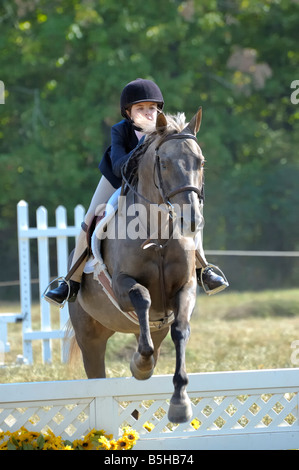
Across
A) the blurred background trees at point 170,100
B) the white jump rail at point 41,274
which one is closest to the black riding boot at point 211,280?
the white jump rail at point 41,274

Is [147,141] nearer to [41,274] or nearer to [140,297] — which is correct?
[140,297]

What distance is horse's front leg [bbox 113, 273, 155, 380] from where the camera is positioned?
4.07m

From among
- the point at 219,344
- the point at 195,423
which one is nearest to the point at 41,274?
the point at 219,344

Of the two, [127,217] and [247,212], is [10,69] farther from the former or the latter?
[127,217]

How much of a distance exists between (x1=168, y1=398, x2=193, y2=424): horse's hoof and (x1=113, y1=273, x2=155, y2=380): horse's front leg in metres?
0.36

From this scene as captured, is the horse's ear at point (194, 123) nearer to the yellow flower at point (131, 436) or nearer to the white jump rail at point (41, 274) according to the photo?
the yellow flower at point (131, 436)

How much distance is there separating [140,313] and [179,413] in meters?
0.63

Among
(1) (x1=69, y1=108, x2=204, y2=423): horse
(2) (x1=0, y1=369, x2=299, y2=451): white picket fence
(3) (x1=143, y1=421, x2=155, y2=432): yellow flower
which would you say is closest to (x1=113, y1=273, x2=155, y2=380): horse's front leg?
(1) (x1=69, y1=108, x2=204, y2=423): horse

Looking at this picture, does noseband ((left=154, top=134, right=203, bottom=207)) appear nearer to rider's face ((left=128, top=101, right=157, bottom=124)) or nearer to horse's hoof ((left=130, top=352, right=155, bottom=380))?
rider's face ((left=128, top=101, right=157, bottom=124))

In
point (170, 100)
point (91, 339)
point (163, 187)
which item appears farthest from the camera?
point (170, 100)

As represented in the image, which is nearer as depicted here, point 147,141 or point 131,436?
point 131,436

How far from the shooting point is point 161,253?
4332mm

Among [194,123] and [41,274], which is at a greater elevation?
[194,123]
